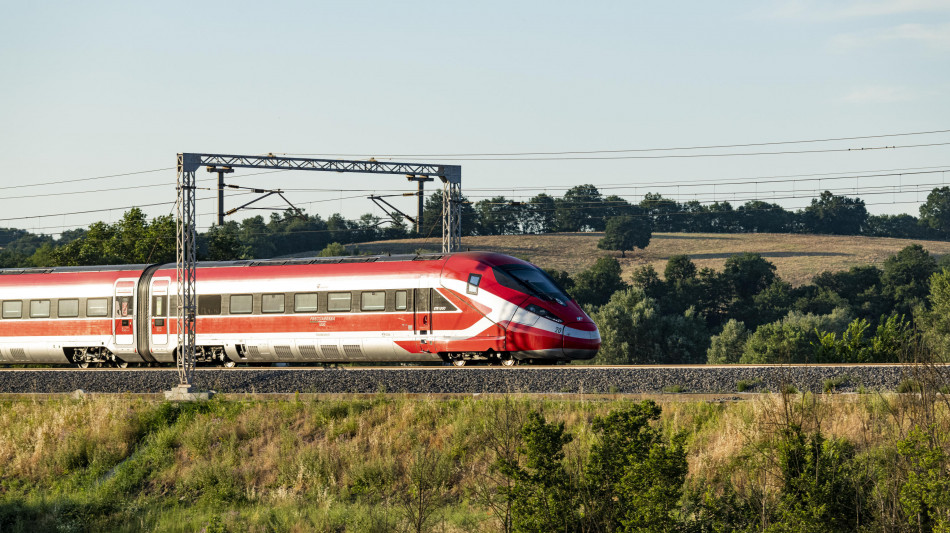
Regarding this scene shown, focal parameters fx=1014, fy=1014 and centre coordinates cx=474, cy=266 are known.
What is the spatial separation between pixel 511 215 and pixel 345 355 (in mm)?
114047

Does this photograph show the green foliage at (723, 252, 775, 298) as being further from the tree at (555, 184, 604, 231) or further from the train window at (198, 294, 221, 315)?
the train window at (198, 294, 221, 315)

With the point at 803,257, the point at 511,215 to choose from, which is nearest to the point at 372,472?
the point at 803,257

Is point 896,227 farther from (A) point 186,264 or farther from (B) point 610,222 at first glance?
(A) point 186,264

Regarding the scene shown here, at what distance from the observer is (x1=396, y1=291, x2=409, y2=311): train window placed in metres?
28.3

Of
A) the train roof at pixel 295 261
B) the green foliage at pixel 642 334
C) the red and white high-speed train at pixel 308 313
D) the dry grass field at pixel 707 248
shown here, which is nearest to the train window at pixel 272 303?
the red and white high-speed train at pixel 308 313

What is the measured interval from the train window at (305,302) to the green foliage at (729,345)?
2104 inches

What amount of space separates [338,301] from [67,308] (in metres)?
9.67

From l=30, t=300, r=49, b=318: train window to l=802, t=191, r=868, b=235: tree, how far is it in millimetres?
130739

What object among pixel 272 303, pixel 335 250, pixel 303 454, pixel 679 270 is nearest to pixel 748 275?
pixel 679 270

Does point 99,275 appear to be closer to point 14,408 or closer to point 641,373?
point 14,408

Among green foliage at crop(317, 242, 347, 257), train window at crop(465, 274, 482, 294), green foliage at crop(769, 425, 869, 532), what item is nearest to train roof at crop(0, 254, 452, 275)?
train window at crop(465, 274, 482, 294)

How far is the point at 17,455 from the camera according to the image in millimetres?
20906

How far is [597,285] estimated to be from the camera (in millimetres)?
98562

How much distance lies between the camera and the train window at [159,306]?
3116 centimetres
